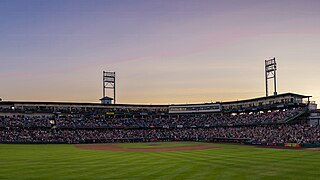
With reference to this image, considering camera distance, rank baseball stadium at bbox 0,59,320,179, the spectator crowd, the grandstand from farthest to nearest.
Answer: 1. the grandstand
2. the spectator crowd
3. baseball stadium at bbox 0,59,320,179

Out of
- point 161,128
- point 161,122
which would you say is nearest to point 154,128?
point 161,128

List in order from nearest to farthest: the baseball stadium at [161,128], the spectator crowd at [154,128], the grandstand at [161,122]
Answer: the baseball stadium at [161,128]
the spectator crowd at [154,128]
the grandstand at [161,122]

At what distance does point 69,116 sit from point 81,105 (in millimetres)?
5562

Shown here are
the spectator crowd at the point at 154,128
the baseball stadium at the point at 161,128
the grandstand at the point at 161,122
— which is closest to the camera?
the baseball stadium at the point at 161,128

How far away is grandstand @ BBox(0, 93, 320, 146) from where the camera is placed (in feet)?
219

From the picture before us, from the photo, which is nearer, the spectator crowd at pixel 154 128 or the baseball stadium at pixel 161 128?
the baseball stadium at pixel 161 128

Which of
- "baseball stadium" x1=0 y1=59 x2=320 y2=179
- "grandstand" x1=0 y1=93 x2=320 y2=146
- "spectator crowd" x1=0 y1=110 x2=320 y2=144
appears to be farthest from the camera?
"grandstand" x1=0 y1=93 x2=320 y2=146

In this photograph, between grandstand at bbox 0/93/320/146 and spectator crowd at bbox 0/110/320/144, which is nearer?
spectator crowd at bbox 0/110/320/144

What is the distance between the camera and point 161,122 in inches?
3703

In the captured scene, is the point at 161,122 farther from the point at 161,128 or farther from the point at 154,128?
the point at 154,128

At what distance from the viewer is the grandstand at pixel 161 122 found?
6662 cm

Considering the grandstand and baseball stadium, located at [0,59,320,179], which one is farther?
the grandstand

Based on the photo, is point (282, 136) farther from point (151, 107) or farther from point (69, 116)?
point (69, 116)

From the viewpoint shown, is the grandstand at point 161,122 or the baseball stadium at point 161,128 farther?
the grandstand at point 161,122
